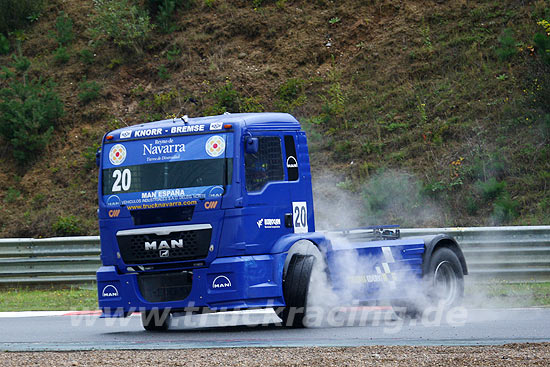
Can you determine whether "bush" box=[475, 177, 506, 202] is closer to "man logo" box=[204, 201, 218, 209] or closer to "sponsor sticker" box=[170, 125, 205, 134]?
"sponsor sticker" box=[170, 125, 205, 134]

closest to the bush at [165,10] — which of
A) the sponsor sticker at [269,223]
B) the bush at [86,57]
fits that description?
the bush at [86,57]

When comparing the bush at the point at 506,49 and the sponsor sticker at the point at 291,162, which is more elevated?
the bush at the point at 506,49

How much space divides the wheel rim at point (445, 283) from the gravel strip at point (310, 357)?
3979mm

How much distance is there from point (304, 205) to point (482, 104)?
1251 cm

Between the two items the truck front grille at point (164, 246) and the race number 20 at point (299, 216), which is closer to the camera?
the truck front grille at point (164, 246)

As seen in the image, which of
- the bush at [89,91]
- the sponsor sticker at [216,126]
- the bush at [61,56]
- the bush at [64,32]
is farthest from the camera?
the bush at [64,32]

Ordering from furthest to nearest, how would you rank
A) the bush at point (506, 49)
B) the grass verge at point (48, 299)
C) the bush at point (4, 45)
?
the bush at point (4, 45) → the bush at point (506, 49) → the grass verge at point (48, 299)

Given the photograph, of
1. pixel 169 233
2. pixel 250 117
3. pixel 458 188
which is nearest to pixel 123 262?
pixel 169 233

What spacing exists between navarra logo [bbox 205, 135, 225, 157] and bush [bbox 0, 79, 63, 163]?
14939mm

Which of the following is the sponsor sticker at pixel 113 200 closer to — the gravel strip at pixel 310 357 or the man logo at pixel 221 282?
the man logo at pixel 221 282

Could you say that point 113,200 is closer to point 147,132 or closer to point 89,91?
point 147,132

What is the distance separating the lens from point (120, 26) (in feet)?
90.8

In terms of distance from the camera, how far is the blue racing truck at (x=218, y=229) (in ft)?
35.0

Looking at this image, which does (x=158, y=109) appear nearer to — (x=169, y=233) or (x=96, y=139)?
(x=96, y=139)
